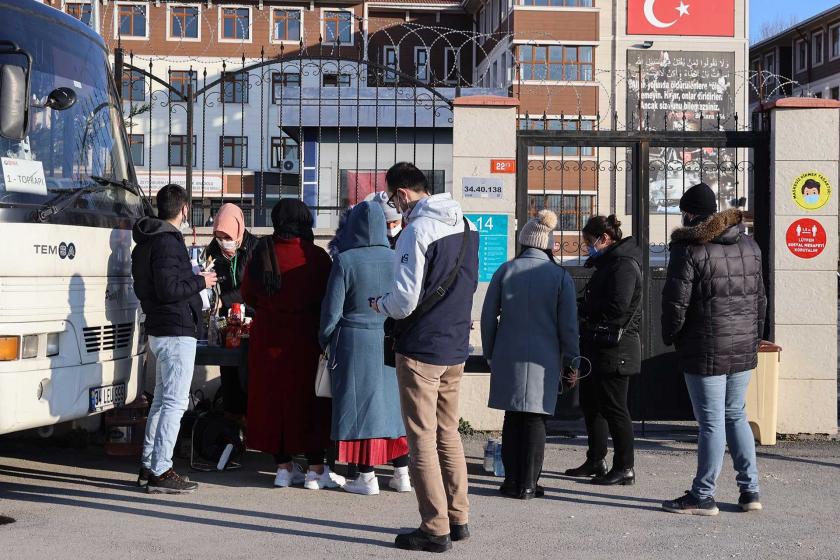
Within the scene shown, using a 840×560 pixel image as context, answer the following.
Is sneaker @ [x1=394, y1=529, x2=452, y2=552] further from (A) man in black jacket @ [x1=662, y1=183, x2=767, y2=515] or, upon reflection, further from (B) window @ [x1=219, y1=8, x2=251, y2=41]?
(B) window @ [x1=219, y1=8, x2=251, y2=41]

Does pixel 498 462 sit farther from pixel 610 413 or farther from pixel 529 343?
pixel 529 343

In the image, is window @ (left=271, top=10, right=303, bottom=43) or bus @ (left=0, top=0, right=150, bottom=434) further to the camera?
window @ (left=271, top=10, right=303, bottom=43)

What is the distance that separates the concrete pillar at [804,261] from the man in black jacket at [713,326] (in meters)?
3.17

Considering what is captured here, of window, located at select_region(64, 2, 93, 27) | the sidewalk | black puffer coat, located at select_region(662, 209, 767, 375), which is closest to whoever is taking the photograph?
the sidewalk

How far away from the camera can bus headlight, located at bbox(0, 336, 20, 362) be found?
259 inches

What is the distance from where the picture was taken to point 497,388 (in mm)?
7535

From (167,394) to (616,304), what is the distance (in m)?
3.05

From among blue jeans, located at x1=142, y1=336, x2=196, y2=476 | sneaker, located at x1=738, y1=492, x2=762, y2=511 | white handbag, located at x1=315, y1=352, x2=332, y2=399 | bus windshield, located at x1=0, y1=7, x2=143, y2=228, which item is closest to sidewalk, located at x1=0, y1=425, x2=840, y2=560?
sneaker, located at x1=738, y1=492, x2=762, y2=511

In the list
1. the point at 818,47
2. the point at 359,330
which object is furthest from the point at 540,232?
the point at 818,47

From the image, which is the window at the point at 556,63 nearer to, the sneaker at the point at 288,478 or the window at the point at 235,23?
the window at the point at 235,23

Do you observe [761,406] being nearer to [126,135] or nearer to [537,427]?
[537,427]

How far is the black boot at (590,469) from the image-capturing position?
8.16 metres

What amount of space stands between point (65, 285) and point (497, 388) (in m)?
2.80

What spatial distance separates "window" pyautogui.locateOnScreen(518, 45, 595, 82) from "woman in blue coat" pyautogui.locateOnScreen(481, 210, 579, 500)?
42.7m
